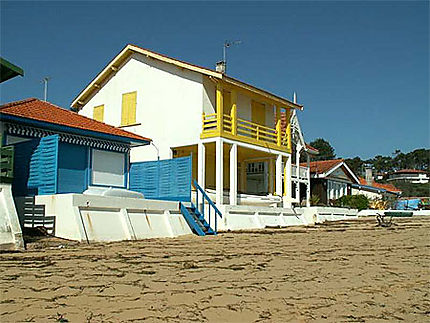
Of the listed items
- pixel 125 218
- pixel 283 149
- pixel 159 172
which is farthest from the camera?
pixel 283 149

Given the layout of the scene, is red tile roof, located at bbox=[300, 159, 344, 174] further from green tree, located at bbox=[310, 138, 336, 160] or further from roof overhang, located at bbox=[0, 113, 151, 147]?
green tree, located at bbox=[310, 138, 336, 160]

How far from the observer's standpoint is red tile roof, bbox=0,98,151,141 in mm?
15538

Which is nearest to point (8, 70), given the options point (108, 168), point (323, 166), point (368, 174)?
point (108, 168)

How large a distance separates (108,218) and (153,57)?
1179cm

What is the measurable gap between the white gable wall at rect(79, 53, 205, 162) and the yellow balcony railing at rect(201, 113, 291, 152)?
58 centimetres

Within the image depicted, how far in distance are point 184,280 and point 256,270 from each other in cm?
135

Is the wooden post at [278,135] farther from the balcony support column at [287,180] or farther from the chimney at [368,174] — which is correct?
the chimney at [368,174]

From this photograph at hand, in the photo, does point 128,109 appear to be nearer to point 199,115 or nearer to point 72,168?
point 199,115

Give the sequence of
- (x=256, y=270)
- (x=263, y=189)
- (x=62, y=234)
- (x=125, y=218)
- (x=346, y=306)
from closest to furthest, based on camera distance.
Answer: (x=346, y=306) < (x=256, y=270) < (x=62, y=234) < (x=125, y=218) < (x=263, y=189)

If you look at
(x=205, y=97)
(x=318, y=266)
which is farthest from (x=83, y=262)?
(x=205, y=97)

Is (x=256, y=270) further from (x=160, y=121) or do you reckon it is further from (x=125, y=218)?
(x=160, y=121)

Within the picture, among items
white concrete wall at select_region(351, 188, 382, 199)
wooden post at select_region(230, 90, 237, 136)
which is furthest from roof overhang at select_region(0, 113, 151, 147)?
white concrete wall at select_region(351, 188, 382, 199)

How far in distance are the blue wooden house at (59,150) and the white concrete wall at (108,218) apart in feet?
6.54

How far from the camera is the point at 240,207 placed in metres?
18.6
